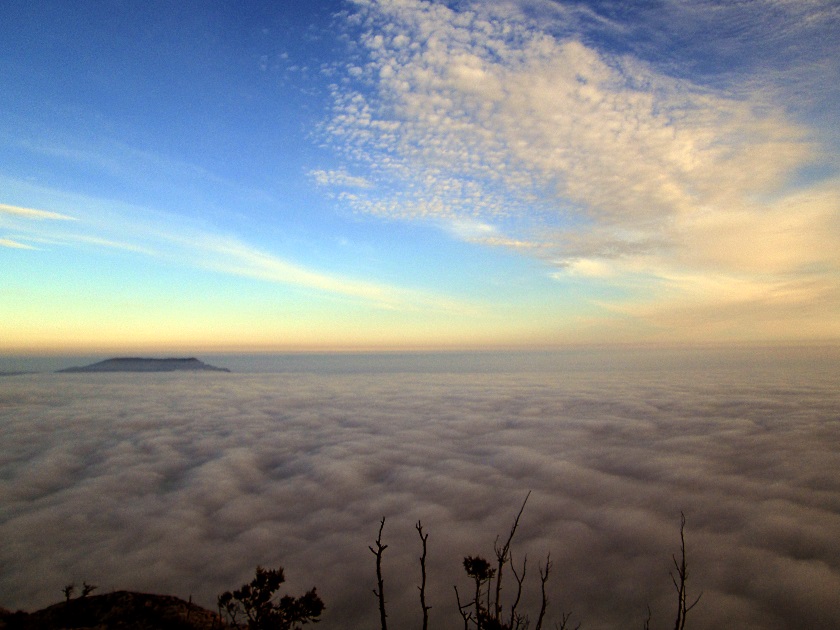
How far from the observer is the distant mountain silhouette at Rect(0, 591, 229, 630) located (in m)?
4.65

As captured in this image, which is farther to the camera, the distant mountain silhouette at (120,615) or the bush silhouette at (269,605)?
the distant mountain silhouette at (120,615)

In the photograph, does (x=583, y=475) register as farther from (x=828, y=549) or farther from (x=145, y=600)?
(x=145, y=600)

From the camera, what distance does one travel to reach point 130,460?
23.4 meters

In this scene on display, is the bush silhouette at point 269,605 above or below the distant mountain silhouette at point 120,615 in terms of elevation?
above

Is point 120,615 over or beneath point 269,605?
beneath

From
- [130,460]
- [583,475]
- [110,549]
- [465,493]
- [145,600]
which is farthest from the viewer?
[130,460]

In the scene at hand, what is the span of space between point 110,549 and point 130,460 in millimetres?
11535

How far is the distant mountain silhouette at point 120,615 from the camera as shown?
4.65 m

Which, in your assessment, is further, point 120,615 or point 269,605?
point 120,615

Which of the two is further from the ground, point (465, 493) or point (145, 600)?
point (145, 600)

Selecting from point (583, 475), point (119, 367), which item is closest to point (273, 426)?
point (583, 475)

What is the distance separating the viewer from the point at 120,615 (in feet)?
16.1

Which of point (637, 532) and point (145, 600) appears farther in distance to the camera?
point (637, 532)

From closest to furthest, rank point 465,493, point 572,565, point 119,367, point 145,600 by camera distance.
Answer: point 145,600 → point 572,565 → point 465,493 → point 119,367
